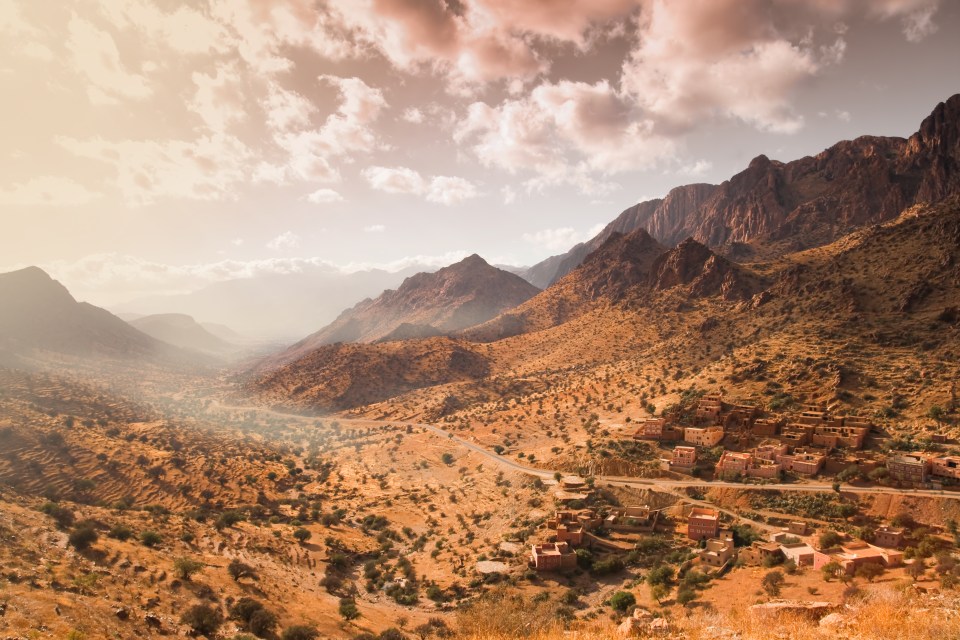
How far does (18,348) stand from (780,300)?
210 meters

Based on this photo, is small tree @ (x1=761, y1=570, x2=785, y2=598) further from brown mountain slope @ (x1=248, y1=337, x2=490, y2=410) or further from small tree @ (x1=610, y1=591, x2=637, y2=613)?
brown mountain slope @ (x1=248, y1=337, x2=490, y2=410)

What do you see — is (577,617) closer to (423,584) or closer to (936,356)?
(423,584)

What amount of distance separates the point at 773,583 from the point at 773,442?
30.4 m

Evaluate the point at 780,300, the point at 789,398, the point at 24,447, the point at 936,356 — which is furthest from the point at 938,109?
the point at 24,447

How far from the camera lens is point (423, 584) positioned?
43688 millimetres

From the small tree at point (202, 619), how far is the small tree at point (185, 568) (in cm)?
538

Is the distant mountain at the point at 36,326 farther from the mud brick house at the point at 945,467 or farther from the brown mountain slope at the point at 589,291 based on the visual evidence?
the mud brick house at the point at 945,467

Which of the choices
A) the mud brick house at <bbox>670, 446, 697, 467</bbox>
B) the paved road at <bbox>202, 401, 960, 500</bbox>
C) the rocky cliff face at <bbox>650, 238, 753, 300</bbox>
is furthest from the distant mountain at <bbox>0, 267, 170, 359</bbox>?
the rocky cliff face at <bbox>650, 238, 753, 300</bbox>

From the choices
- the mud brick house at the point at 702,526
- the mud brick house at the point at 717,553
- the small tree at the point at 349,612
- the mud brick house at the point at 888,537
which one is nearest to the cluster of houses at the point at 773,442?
the mud brick house at the point at 702,526

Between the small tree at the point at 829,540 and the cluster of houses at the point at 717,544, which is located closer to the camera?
the cluster of houses at the point at 717,544

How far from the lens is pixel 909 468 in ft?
155

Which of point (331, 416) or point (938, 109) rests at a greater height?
point (938, 109)

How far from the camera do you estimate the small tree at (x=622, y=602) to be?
34500 millimetres

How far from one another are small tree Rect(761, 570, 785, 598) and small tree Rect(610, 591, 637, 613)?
8.38 metres
